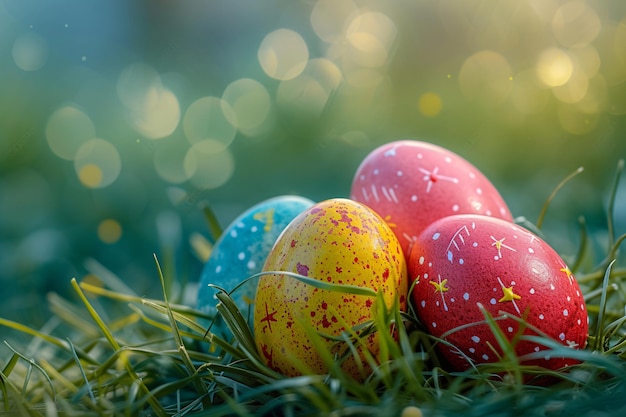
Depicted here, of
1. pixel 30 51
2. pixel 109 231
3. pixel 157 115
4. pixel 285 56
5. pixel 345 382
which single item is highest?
pixel 30 51

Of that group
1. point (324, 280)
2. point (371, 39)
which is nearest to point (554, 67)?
point (371, 39)

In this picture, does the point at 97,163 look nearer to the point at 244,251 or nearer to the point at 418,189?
the point at 244,251

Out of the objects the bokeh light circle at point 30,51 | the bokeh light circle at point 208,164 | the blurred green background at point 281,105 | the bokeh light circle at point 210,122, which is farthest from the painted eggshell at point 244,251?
the bokeh light circle at point 30,51

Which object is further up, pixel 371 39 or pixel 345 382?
pixel 371 39

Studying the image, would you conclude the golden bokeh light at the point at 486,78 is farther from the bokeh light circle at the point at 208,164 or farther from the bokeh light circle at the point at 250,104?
the bokeh light circle at the point at 208,164

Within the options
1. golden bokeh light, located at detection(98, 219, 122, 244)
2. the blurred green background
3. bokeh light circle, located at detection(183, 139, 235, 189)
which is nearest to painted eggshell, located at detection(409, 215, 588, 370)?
the blurred green background

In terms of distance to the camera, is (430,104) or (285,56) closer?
(430,104)

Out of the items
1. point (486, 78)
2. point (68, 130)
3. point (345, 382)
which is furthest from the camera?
point (486, 78)
